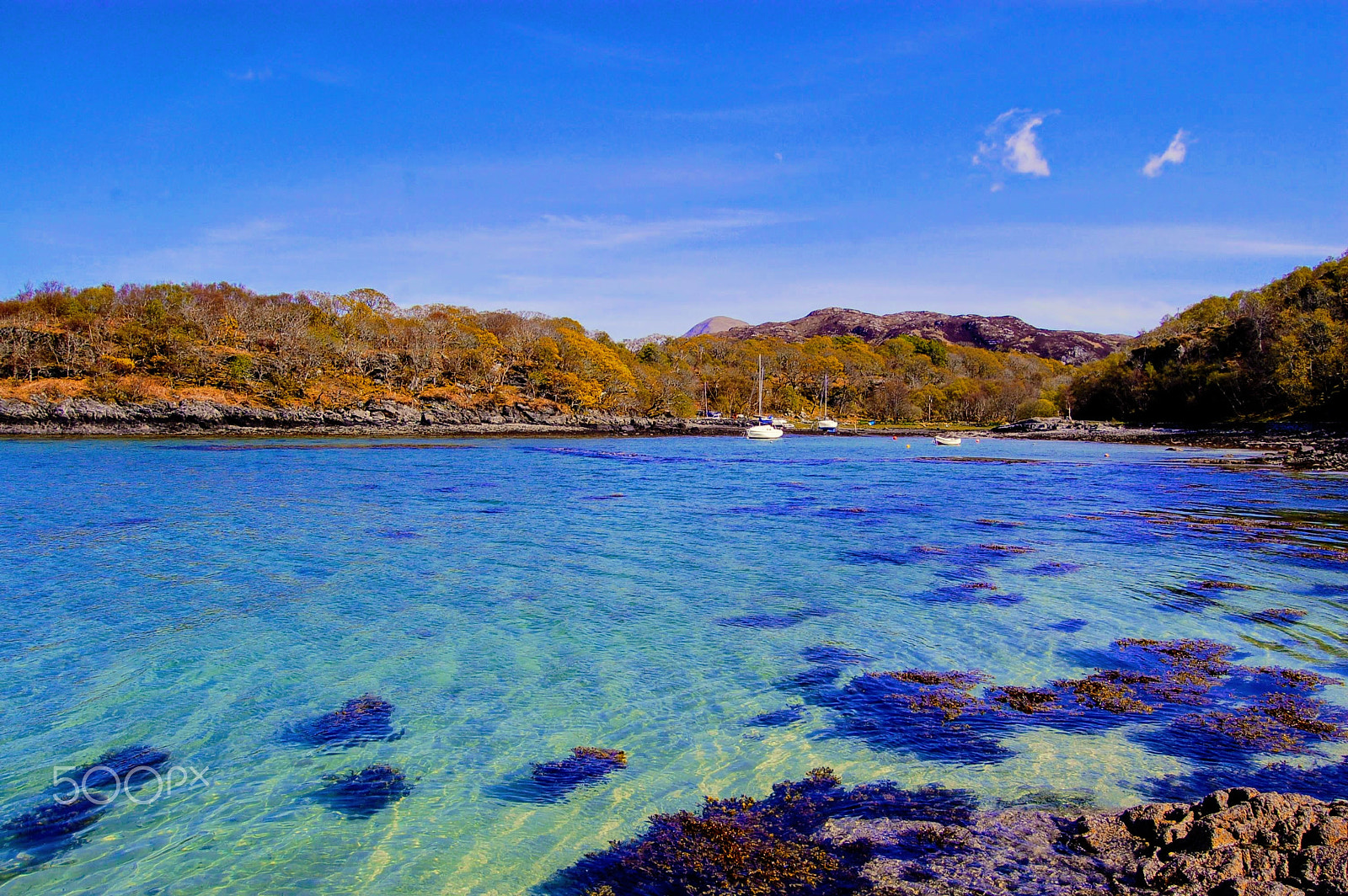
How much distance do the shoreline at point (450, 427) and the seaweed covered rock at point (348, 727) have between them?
3759cm

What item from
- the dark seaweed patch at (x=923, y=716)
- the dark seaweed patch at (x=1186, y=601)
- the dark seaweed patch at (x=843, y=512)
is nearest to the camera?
the dark seaweed patch at (x=923, y=716)

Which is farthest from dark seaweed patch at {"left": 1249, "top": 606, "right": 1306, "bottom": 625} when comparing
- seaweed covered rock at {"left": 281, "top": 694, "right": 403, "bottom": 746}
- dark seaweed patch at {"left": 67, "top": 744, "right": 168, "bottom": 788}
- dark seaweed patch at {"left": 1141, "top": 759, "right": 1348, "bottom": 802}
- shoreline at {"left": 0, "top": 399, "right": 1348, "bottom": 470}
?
shoreline at {"left": 0, "top": 399, "right": 1348, "bottom": 470}

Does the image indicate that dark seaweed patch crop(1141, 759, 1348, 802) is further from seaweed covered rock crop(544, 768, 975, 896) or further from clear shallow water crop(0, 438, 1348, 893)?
seaweed covered rock crop(544, 768, 975, 896)

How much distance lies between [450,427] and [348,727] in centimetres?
6160

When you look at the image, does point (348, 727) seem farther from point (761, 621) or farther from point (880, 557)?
point (880, 557)

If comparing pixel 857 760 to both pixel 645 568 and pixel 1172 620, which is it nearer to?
pixel 1172 620

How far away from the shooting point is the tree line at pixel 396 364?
2360 inches

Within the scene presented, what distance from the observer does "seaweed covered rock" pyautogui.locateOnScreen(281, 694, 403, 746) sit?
5125 millimetres

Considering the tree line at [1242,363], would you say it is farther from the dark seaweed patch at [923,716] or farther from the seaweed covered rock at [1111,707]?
the dark seaweed patch at [923,716]

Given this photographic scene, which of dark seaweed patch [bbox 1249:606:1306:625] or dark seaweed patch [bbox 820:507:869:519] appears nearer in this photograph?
dark seaweed patch [bbox 1249:606:1306:625]

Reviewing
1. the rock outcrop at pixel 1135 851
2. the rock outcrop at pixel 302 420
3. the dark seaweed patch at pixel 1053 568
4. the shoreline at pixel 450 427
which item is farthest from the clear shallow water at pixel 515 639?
the rock outcrop at pixel 302 420

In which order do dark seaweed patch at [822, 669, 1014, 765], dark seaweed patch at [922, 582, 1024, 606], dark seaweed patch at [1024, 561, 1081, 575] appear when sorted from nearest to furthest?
dark seaweed patch at [822, 669, 1014, 765] → dark seaweed patch at [922, 582, 1024, 606] → dark seaweed patch at [1024, 561, 1081, 575]

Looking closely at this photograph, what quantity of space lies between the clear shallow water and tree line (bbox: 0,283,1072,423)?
166 ft

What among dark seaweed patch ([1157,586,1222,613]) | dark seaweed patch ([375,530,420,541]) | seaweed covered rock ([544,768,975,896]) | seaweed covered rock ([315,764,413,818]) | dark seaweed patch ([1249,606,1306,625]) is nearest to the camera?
seaweed covered rock ([544,768,975,896])
